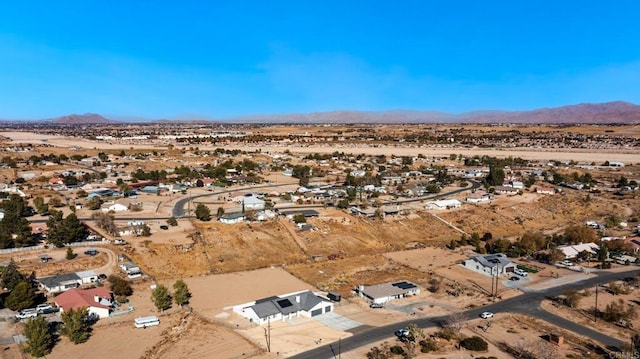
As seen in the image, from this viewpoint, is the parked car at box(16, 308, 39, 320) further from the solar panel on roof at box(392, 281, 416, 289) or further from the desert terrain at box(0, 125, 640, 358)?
the solar panel on roof at box(392, 281, 416, 289)

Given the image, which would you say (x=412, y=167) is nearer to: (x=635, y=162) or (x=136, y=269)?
(x=635, y=162)

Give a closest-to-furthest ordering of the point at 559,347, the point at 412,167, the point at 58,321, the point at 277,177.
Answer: the point at 559,347, the point at 58,321, the point at 277,177, the point at 412,167

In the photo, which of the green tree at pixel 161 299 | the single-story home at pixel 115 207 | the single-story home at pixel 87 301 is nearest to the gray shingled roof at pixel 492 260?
the green tree at pixel 161 299

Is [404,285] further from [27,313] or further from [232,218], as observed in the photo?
[27,313]

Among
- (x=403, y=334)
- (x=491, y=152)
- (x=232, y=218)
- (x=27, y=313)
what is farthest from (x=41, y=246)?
(x=491, y=152)

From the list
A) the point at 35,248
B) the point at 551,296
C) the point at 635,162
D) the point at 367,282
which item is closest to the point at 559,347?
the point at 551,296

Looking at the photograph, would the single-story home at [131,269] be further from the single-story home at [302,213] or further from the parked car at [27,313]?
the single-story home at [302,213]

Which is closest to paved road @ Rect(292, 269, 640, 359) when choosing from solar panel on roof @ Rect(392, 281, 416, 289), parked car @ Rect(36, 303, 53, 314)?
solar panel on roof @ Rect(392, 281, 416, 289)
